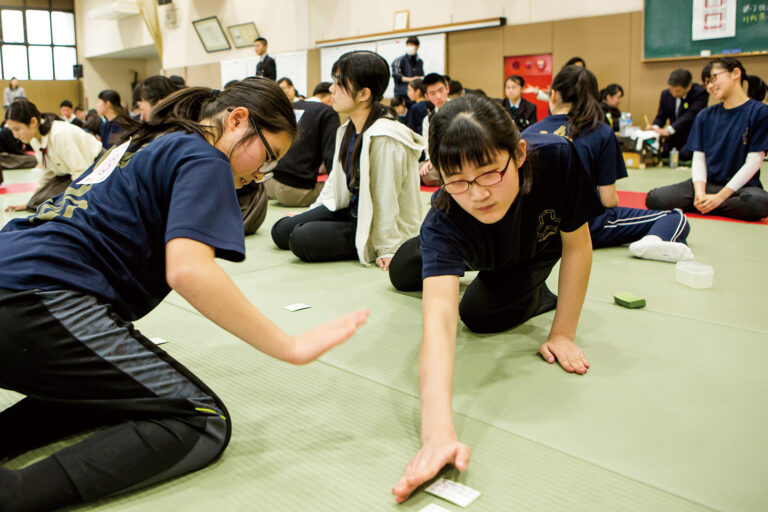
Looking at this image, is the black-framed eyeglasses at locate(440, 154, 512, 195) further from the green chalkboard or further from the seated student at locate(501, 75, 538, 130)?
the green chalkboard

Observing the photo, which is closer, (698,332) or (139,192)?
(139,192)

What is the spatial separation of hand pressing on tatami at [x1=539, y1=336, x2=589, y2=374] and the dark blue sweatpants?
163cm

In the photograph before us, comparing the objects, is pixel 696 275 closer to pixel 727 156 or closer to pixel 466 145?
pixel 466 145

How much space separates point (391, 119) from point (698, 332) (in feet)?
6.07

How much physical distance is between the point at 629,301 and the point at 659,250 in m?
0.89

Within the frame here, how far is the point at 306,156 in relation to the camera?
508cm

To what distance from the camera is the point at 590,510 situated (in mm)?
1209

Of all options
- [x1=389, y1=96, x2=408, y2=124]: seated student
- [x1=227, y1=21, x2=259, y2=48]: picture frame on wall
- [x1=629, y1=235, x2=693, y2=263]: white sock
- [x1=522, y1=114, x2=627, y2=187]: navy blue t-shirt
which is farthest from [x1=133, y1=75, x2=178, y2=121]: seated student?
[x1=227, y1=21, x2=259, y2=48]: picture frame on wall

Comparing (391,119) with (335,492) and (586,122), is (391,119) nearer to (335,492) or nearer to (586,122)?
(586,122)

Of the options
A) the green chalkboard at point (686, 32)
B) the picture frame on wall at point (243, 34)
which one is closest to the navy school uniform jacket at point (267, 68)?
the picture frame on wall at point (243, 34)

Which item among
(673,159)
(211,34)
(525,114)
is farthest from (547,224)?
(211,34)

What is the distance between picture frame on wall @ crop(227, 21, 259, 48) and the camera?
42.0 feet

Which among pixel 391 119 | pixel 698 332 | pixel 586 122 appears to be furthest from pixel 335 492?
pixel 586 122

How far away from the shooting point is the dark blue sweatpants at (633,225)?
334cm
